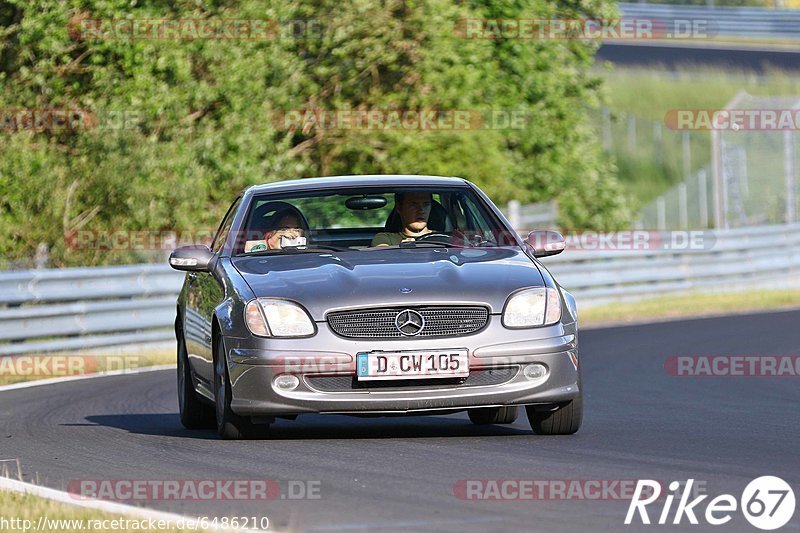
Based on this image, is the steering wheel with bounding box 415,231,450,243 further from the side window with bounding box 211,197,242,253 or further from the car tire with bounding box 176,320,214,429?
the car tire with bounding box 176,320,214,429

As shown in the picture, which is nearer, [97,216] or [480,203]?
[480,203]

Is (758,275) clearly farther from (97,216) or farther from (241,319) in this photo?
(241,319)

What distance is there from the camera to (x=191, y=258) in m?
10.1

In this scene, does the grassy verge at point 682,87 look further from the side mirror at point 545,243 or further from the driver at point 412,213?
the side mirror at point 545,243

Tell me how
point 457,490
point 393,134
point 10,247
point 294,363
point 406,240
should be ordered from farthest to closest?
point 393,134 → point 10,247 → point 406,240 → point 294,363 → point 457,490

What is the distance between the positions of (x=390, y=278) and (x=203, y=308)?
1539 millimetres

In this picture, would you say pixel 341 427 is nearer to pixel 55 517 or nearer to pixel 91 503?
pixel 91 503

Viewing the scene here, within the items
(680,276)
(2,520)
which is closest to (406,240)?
(2,520)

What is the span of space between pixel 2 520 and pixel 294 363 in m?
2.40

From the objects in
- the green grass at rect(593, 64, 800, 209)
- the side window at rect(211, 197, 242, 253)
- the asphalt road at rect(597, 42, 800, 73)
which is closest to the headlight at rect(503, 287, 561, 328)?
the side window at rect(211, 197, 242, 253)

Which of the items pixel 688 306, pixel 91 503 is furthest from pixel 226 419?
pixel 688 306

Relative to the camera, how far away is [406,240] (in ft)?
33.1

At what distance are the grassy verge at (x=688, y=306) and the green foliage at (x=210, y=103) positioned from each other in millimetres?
5241

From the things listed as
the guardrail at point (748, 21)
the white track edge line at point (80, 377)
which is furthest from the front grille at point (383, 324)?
the guardrail at point (748, 21)
